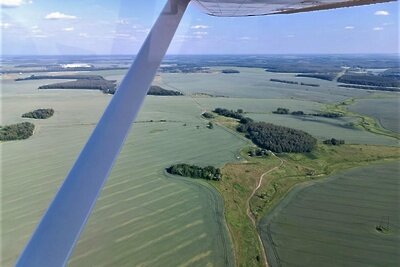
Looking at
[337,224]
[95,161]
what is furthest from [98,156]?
[337,224]

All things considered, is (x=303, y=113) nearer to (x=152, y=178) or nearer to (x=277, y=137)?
(x=277, y=137)

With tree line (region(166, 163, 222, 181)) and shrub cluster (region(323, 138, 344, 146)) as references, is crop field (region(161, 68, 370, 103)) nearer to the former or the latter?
Result: shrub cluster (region(323, 138, 344, 146))

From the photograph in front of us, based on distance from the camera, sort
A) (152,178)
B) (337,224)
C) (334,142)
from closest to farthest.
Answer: (337,224) → (152,178) → (334,142)

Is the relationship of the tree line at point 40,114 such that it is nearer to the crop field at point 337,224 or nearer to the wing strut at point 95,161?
the crop field at point 337,224

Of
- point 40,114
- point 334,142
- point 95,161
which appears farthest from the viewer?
point 40,114

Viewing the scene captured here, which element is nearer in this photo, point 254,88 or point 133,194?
point 133,194

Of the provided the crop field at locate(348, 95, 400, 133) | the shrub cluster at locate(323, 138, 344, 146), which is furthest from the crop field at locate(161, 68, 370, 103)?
the shrub cluster at locate(323, 138, 344, 146)

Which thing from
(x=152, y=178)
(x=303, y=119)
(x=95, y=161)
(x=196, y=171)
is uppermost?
(x=95, y=161)
